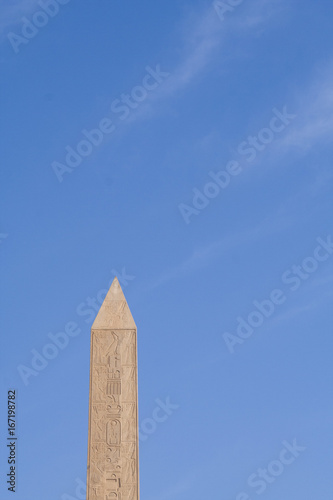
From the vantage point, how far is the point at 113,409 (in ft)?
52.2

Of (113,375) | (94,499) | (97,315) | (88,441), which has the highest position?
(97,315)

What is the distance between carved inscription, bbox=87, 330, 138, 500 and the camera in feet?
50.8

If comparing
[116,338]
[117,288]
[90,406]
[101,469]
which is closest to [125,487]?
[101,469]

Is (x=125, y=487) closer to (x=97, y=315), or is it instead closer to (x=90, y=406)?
(x=90, y=406)

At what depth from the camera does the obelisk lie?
15477 mm

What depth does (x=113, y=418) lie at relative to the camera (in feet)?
51.9

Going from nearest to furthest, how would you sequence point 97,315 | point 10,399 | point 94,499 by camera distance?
point 94,499 < point 97,315 < point 10,399

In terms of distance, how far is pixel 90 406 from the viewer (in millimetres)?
15961

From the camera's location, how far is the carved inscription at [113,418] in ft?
50.8

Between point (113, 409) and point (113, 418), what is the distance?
0.18 metres

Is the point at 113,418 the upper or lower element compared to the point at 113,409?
lower

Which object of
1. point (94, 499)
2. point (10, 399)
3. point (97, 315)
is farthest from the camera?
point (10, 399)

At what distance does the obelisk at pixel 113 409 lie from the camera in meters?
15.5

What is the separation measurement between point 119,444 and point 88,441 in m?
0.59
